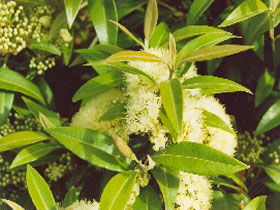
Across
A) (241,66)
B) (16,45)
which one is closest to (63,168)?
(16,45)

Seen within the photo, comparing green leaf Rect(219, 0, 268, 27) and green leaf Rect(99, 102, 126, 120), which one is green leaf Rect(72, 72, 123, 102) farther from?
green leaf Rect(219, 0, 268, 27)

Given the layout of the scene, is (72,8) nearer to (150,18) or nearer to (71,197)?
(150,18)

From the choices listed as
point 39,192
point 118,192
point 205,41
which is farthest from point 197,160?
point 39,192

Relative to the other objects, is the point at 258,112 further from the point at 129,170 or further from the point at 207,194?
the point at 129,170

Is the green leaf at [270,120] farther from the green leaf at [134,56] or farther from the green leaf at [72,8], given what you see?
the green leaf at [72,8]

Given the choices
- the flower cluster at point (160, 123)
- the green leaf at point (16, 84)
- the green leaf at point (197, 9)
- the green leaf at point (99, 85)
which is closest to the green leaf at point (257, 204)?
the flower cluster at point (160, 123)

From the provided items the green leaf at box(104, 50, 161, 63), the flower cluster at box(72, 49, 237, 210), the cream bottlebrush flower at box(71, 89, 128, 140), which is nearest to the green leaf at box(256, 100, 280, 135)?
the flower cluster at box(72, 49, 237, 210)
